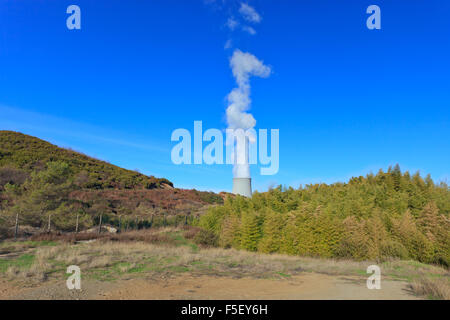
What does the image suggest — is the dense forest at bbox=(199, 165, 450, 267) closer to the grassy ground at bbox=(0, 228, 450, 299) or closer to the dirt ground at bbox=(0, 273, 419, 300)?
the grassy ground at bbox=(0, 228, 450, 299)

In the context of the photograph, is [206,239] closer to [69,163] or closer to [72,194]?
[72,194]

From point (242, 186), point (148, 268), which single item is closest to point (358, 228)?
point (148, 268)

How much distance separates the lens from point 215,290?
9.62m

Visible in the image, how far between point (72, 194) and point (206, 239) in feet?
85.3

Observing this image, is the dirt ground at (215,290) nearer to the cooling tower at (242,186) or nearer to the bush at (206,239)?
the bush at (206,239)

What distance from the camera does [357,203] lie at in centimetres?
2347

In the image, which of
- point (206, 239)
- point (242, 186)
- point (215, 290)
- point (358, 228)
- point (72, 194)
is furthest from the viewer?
point (242, 186)

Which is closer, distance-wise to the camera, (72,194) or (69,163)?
(72,194)

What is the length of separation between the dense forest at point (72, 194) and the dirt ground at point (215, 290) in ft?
57.2

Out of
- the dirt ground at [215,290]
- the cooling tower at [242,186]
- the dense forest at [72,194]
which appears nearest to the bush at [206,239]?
the dense forest at [72,194]
